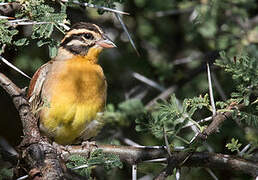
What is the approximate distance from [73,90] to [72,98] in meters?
0.09

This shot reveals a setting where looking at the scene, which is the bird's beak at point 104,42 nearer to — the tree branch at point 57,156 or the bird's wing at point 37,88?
the bird's wing at point 37,88

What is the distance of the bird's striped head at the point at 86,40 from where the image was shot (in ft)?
16.8

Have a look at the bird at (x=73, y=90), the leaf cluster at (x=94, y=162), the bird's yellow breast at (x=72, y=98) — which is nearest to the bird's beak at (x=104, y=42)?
the bird at (x=73, y=90)

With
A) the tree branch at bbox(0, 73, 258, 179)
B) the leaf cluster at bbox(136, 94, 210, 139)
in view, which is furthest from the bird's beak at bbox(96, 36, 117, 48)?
the leaf cluster at bbox(136, 94, 210, 139)

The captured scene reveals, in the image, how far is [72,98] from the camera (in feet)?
15.7

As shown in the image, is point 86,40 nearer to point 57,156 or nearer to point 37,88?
point 37,88

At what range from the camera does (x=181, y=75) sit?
627cm

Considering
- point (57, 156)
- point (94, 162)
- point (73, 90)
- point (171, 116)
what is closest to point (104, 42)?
point (73, 90)

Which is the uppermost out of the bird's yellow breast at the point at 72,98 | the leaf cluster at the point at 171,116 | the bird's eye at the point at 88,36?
the bird's eye at the point at 88,36

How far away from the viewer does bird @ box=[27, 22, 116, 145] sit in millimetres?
4711

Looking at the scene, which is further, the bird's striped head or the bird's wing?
the bird's striped head

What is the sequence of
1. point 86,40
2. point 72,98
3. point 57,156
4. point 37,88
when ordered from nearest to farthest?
point 57,156 < point 72,98 < point 37,88 < point 86,40

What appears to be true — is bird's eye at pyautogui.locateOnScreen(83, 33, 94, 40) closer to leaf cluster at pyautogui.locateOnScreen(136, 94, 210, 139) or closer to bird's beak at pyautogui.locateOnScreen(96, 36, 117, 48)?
bird's beak at pyautogui.locateOnScreen(96, 36, 117, 48)

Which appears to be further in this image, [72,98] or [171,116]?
[72,98]
